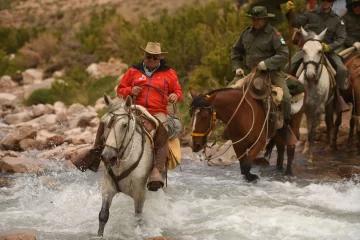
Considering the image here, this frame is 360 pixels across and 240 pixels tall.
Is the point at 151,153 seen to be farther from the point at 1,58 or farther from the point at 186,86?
the point at 1,58

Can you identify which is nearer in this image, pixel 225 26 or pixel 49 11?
pixel 225 26

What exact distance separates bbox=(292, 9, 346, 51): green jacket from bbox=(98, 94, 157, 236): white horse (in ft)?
20.2

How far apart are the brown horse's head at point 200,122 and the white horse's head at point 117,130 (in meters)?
2.09

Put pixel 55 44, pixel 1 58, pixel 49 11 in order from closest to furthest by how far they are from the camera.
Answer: pixel 1 58, pixel 55 44, pixel 49 11

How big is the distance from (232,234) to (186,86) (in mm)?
10873

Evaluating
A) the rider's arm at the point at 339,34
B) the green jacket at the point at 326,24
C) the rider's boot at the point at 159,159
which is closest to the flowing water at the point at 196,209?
the rider's boot at the point at 159,159

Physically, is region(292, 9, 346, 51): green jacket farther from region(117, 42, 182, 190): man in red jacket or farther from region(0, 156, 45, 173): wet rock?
region(0, 156, 45, 173): wet rock

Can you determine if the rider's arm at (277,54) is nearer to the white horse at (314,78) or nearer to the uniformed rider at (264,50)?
the uniformed rider at (264,50)

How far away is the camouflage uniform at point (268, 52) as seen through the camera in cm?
953

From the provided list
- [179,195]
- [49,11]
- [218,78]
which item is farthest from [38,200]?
[49,11]

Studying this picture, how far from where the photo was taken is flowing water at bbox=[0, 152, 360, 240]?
7.36 m

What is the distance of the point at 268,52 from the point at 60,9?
150 feet

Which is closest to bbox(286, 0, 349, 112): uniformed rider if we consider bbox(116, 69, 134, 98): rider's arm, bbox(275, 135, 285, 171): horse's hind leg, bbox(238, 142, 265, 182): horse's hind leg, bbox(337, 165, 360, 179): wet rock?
bbox(337, 165, 360, 179): wet rock

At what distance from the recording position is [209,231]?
295 inches
